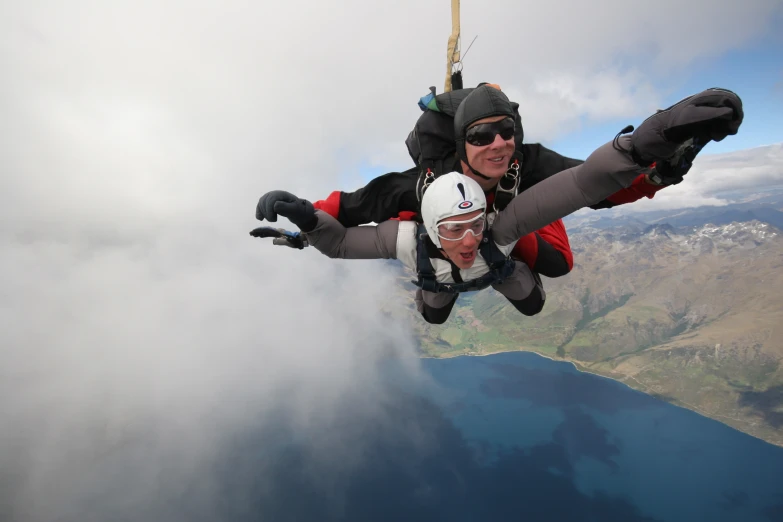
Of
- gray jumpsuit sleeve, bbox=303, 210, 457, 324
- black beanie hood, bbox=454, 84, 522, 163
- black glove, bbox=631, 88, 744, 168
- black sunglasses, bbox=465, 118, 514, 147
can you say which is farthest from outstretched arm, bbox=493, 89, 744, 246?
gray jumpsuit sleeve, bbox=303, 210, 457, 324

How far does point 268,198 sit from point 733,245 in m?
246

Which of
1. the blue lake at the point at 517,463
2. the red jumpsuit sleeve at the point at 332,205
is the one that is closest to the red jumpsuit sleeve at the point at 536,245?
the red jumpsuit sleeve at the point at 332,205

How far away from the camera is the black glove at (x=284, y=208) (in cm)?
264

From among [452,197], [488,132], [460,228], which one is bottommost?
→ [460,228]

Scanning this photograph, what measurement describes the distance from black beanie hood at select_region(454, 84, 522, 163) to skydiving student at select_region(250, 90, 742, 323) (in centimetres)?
7

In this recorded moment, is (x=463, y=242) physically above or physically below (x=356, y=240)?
below

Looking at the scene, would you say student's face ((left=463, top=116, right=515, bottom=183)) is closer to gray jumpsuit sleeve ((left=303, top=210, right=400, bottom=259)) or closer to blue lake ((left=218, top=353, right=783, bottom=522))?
gray jumpsuit sleeve ((left=303, top=210, right=400, bottom=259))

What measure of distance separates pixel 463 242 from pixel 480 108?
1014mm

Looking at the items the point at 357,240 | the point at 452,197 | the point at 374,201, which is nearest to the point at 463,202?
the point at 452,197

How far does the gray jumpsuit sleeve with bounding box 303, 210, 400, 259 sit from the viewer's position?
9.98ft

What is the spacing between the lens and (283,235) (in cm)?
310

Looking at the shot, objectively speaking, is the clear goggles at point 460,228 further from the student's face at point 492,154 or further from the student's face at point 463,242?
the student's face at point 492,154

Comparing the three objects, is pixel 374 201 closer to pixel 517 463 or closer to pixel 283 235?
pixel 283 235

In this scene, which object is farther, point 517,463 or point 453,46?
point 517,463
